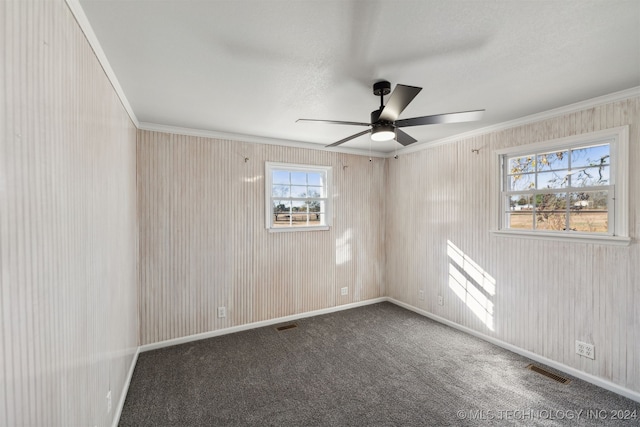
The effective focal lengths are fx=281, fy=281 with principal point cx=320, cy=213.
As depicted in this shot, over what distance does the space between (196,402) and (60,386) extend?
1415 mm

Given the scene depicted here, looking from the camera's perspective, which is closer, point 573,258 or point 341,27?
point 341,27

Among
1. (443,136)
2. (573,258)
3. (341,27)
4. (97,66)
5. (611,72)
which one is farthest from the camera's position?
(443,136)

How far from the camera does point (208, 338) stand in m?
3.50

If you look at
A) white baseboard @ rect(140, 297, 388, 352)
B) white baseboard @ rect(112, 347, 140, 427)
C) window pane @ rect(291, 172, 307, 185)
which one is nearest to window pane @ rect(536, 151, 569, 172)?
window pane @ rect(291, 172, 307, 185)

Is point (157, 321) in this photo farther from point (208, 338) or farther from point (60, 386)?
point (60, 386)

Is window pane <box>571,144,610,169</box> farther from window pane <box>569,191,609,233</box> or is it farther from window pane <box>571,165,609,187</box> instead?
window pane <box>569,191,609,233</box>

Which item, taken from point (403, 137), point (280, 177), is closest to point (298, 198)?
point (280, 177)

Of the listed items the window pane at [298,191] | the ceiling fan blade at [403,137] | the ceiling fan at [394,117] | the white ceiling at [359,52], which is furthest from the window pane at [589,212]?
the window pane at [298,191]

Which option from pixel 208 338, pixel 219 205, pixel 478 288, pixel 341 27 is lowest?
pixel 208 338

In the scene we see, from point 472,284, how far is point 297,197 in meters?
2.63

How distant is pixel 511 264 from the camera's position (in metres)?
3.19

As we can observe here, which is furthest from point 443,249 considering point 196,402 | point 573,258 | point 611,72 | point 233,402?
point 196,402

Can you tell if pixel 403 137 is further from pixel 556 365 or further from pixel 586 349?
pixel 556 365

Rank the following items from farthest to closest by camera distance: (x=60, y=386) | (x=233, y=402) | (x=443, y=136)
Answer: (x=443, y=136) < (x=233, y=402) < (x=60, y=386)
